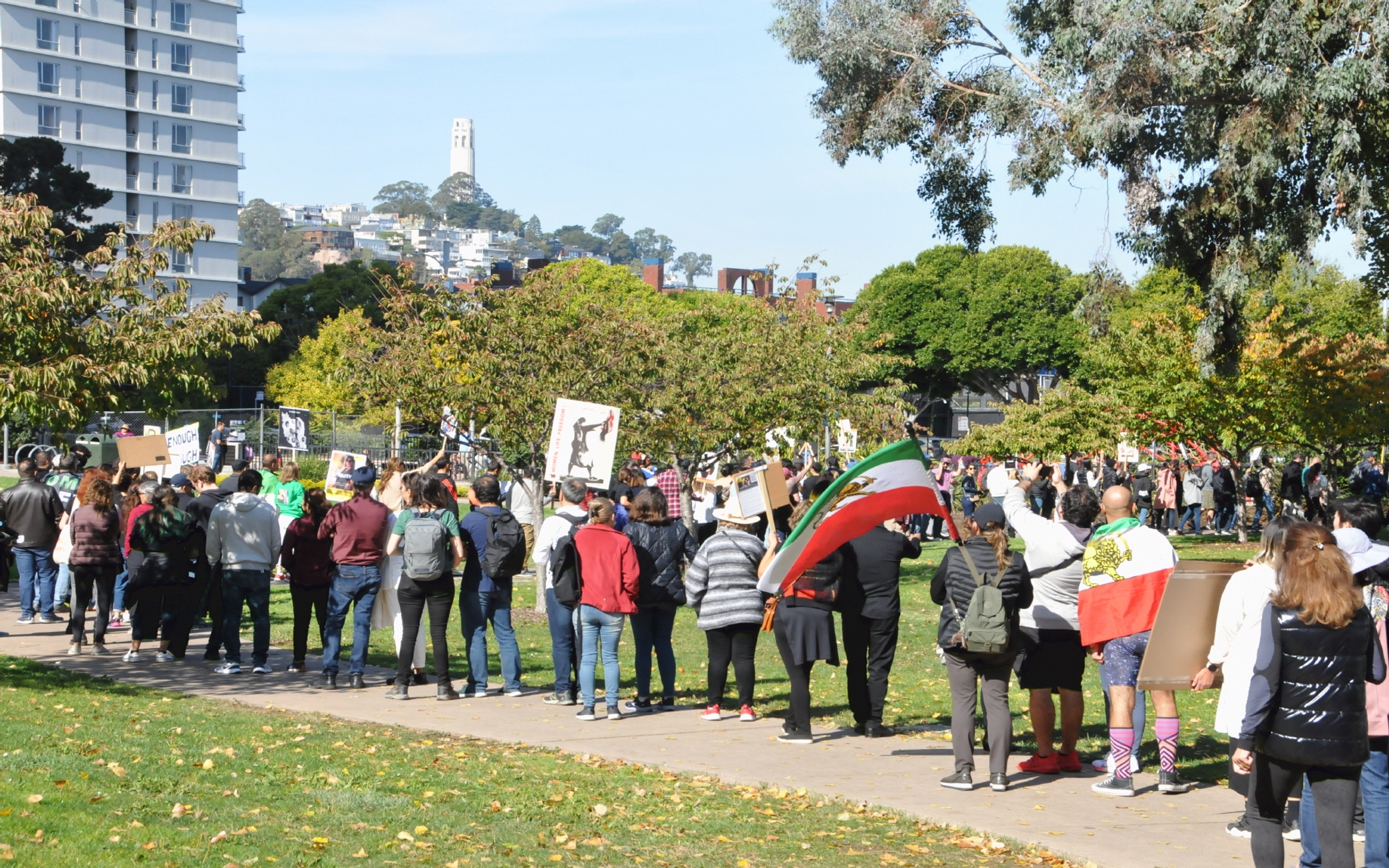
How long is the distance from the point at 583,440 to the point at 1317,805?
979 centimetres

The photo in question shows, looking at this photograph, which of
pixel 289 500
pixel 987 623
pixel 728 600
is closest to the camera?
pixel 987 623

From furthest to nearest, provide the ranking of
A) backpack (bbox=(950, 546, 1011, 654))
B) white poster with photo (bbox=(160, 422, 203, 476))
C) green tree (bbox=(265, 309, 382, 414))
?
1. green tree (bbox=(265, 309, 382, 414))
2. white poster with photo (bbox=(160, 422, 203, 476))
3. backpack (bbox=(950, 546, 1011, 654))

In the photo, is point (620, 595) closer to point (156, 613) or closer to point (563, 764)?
point (563, 764)

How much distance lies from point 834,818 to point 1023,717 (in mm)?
4029

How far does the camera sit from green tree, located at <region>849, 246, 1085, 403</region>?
8412 centimetres

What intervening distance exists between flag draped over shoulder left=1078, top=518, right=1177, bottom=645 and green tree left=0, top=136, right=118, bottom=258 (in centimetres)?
5535

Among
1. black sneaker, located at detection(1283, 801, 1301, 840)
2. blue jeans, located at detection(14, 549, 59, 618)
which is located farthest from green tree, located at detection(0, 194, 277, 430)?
black sneaker, located at detection(1283, 801, 1301, 840)

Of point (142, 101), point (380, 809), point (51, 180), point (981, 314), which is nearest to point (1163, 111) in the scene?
point (380, 809)

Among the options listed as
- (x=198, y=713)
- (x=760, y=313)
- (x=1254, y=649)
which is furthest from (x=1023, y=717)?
(x=760, y=313)

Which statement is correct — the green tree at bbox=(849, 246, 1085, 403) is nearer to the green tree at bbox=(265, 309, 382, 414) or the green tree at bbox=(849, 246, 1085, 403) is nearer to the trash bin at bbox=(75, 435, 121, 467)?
the green tree at bbox=(265, 309, 382, 414)

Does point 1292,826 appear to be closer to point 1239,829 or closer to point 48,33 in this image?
point 1239,829

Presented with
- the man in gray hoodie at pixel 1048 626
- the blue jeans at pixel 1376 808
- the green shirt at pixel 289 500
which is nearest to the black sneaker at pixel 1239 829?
the blue jeans at pixel 1376 808

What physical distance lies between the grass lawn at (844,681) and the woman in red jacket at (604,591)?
122cm

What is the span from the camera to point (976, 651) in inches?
340
